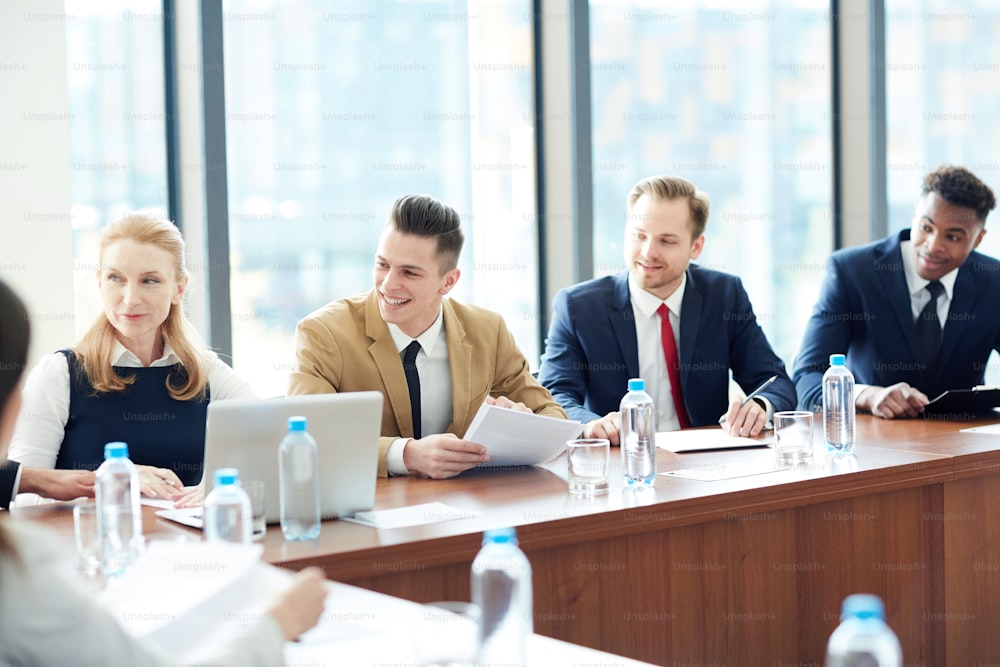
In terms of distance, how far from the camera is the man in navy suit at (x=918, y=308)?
3617mm

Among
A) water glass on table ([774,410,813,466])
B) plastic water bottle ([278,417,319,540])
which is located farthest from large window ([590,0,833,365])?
plastic water bottle ([278,417,319,540])

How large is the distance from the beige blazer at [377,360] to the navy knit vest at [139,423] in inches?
11.8

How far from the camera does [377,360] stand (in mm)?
2828

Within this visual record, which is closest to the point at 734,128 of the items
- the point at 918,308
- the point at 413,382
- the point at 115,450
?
the point at 918,308

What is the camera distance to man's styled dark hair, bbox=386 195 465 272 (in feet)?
9.45

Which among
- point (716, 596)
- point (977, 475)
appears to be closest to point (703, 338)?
point (977, 475)

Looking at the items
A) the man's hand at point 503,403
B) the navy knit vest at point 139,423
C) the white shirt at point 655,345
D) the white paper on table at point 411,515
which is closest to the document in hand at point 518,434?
the man's hand at point 503,403

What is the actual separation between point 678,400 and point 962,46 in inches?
121

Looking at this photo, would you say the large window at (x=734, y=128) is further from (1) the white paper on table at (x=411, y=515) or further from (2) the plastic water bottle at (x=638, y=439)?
(1) the white paper on table at (x=411, y=515)

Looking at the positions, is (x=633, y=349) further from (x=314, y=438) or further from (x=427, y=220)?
(x=314, y=438)

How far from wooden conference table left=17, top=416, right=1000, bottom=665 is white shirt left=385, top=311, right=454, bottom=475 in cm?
35

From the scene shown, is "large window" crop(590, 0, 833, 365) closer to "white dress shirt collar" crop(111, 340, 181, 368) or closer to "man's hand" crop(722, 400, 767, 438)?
"man's hand" crop(722, 400, 767, 438)

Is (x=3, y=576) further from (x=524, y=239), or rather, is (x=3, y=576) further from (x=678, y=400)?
(x=524, y=239)

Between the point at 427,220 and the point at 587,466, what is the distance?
0.88 meters
